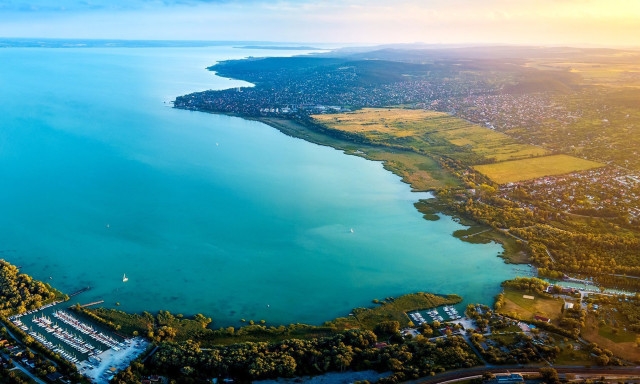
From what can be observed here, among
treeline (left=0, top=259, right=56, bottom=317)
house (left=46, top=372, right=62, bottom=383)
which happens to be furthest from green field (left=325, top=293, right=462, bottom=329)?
treeline (left=0, top=259, right=56, bottom=317)

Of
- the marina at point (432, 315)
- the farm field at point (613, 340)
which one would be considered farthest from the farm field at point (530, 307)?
the marina at point (432, 315)

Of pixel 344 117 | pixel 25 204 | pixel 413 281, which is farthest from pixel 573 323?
pixel 344 117

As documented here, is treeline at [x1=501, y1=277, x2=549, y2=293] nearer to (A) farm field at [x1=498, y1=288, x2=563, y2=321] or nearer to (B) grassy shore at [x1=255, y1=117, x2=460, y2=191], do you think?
(A) farm field at [x1=498, y1=288, x2=563, y2=321]

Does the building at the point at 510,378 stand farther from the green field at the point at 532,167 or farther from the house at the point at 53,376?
the green field at the point at 532,167

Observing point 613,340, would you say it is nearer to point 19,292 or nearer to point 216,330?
point 216,330

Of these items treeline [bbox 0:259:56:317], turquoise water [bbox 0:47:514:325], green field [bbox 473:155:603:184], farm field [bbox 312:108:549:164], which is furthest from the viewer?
farm field [bbox 312:108:549:164]

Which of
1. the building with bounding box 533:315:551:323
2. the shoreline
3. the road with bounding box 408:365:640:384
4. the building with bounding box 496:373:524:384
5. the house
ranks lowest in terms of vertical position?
the house
